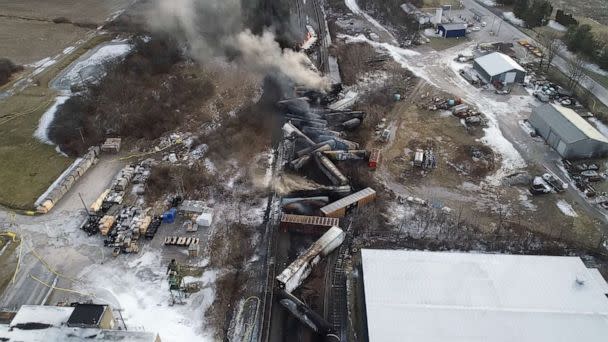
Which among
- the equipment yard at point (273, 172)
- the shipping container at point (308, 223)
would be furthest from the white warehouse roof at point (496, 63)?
the shipping container at point (308, 223)

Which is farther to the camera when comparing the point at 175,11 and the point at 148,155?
the point at 175,11

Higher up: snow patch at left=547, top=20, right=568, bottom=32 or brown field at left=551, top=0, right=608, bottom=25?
brown field at left=551, top=0, right=608, bottom=25

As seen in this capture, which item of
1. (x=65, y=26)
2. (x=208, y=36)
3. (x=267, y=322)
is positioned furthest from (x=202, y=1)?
(x=267, y=322)

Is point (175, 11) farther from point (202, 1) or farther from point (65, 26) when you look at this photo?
point (65, 26)

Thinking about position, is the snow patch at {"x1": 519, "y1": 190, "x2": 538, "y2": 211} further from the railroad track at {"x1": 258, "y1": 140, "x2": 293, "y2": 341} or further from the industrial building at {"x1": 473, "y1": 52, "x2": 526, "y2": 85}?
the railroad track at {"x1": 258, "y1": 140, "x2": 293, "y2": 341}

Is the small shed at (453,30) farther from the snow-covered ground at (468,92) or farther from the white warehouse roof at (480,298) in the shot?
the white warehouse roof at (480,298)

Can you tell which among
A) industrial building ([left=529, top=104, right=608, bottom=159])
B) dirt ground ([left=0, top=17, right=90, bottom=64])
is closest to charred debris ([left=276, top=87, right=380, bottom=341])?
industrial building ([left=529, top=104, right=608, bottom=159])

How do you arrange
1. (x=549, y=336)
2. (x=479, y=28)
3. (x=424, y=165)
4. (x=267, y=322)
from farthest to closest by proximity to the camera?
(x=479, y=28) → (x=424, y=165) → (x=267, y=322) → (x=549, y=336)

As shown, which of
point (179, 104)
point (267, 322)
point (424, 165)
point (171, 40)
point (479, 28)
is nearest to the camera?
point (267, 322)
